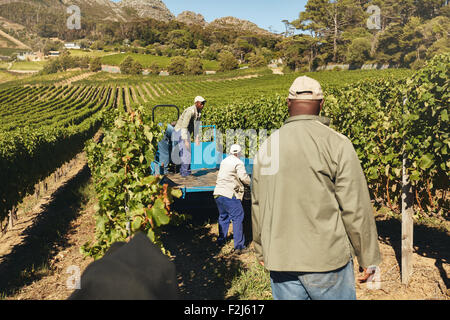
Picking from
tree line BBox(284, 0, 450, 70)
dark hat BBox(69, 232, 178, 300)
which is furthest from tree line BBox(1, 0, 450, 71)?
dark hat BBox(69, 232, 178, 300)

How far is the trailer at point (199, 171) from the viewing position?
612cm

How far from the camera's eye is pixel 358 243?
6.69ft

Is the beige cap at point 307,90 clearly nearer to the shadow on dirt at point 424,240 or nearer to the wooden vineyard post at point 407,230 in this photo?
the wooden vineyard post at point 407,230

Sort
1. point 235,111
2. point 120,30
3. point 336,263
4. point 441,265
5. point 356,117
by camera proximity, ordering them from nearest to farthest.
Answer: point 336,263, point 441,265, point 356,117, point 235,111, point 120,30

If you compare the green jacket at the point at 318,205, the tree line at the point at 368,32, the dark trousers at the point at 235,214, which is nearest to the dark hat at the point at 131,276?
the green jacket at the point at 318,205

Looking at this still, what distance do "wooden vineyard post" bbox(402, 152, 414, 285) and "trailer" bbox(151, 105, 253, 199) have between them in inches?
119

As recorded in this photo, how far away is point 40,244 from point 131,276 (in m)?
6.98

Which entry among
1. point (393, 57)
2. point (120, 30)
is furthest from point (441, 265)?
point (120, 30)

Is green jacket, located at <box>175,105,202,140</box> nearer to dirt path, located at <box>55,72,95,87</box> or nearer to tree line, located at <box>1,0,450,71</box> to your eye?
tree line, located at <box>1,0,450,71</box>

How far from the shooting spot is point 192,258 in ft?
19.0

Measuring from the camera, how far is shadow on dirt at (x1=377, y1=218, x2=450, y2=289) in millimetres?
4988

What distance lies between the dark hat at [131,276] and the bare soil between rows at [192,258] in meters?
3.68

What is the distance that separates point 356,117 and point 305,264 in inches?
190
